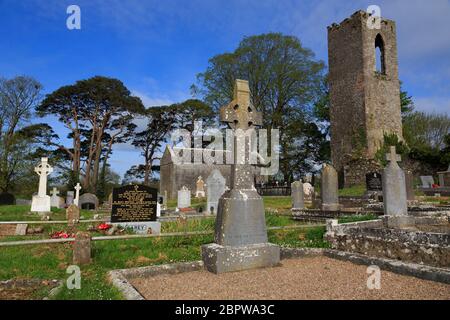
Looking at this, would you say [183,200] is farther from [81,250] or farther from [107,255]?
[81,250]

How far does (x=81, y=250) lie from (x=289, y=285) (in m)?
3.93

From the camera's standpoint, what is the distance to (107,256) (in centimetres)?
637

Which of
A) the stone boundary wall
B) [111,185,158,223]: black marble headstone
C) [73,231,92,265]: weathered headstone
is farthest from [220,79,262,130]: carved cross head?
[111,185,158,223]: black marble headstone

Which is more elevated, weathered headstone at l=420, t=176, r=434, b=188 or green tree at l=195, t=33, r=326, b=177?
green tree at l=195, t=33, r=326, b=177

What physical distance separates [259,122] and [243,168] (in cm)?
97

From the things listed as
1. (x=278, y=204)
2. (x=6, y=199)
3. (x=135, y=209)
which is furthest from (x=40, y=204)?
(x=278, y=204)

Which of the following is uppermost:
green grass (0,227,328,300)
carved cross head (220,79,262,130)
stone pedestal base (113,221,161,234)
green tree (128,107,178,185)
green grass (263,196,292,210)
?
green tree (128,107,178,185)

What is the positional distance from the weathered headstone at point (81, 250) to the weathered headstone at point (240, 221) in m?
2.39

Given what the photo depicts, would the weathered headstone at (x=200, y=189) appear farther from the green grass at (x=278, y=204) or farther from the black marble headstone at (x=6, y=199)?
the black marble headstone at (x=6, y=199)

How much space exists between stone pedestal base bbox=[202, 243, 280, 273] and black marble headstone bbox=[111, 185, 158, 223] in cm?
544

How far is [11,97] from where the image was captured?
97.5ft

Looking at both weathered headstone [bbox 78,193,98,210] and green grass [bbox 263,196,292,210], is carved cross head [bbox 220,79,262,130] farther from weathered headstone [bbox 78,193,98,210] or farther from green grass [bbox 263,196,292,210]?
weathered headstone [bbox 78,193,98,210]

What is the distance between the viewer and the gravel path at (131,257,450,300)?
3.61 metres

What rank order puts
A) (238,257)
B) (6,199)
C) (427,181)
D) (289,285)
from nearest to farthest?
(289,285) < (238,257) < (6,199) < (427,181)
